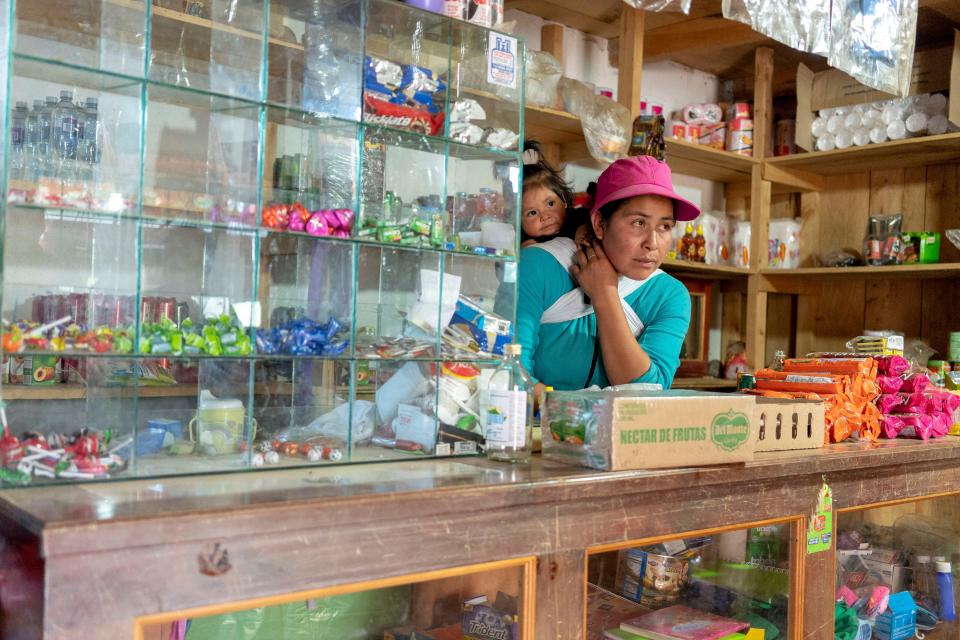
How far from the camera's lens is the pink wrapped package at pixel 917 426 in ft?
6.91

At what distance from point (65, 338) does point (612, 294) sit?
1169 mm

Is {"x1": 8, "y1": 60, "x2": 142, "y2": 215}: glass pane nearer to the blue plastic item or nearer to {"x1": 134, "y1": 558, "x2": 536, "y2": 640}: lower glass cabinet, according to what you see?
{"x1": 134, "y1": 558, "x2": 536, "y2": 640}: lower glass cabinet

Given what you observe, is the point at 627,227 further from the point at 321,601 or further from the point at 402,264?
the point at 321,601

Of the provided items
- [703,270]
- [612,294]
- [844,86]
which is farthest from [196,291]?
[844,86]

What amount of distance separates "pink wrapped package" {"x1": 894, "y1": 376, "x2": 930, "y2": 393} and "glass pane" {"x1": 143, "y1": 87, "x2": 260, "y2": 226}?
1.64m

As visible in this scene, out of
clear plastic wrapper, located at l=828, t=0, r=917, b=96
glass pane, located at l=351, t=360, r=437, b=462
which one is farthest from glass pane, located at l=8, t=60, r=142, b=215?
clear plastic wrapper, located at l=828, t=0, r=917, b=96

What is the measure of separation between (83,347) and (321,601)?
44 centimetres

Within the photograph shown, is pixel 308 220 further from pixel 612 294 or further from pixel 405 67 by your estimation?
pixel 612 294

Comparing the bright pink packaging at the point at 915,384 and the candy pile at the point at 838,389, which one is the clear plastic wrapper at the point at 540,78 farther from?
the bright pink packaging at the point at 915,384

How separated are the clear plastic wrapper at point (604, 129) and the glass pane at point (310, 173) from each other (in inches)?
73.1

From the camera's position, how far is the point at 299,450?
1.34 meters

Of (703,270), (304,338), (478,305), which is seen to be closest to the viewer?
(304,338)

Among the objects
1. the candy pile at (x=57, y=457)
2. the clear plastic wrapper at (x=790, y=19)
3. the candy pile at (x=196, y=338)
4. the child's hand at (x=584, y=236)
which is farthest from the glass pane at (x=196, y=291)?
the clear plastic wrapper at (x=790, y=19)

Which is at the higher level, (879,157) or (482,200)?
(879,157)
